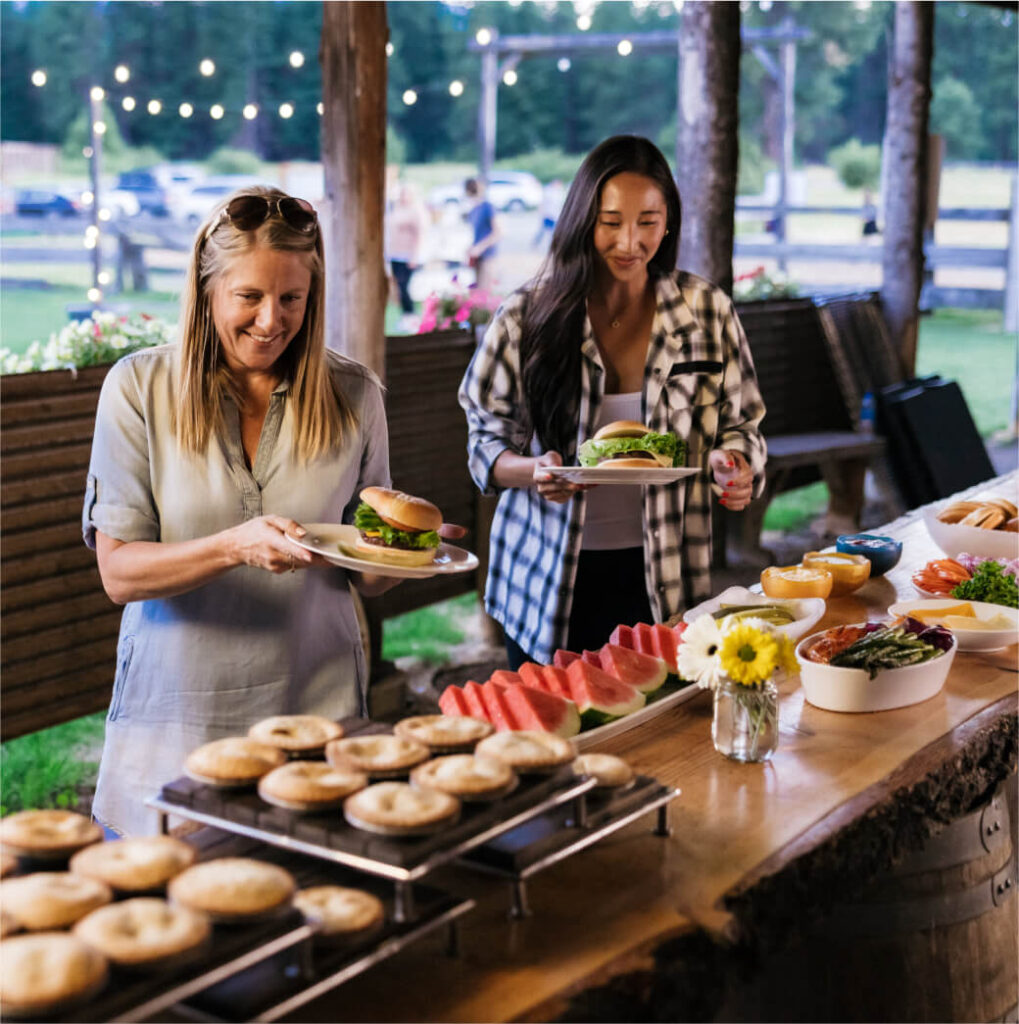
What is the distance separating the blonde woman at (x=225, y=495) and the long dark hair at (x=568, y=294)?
85 centimetres

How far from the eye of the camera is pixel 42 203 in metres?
15.1

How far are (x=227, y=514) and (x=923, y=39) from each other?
7062mm

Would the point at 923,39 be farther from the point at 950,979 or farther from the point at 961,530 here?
the point at 950,979

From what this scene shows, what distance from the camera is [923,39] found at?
8.14m

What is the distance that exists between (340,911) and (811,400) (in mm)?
7265

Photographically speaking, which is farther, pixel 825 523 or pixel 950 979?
pixel 825 523

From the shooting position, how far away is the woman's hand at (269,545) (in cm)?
220

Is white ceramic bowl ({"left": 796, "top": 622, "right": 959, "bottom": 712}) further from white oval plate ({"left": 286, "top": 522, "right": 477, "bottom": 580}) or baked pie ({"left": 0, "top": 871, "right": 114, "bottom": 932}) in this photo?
baked pie ({"left": 0, "top": 871, "right": 114, "bottom": 932})

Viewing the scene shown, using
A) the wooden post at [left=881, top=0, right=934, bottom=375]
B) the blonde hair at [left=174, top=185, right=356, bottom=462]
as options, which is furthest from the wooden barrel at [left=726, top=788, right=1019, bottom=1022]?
the wooden post at [left=881, top=0, right=934, bottom=375]

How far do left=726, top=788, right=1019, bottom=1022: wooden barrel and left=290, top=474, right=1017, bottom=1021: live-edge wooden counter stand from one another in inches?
4.0

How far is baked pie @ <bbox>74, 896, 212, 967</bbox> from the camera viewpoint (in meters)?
1.30

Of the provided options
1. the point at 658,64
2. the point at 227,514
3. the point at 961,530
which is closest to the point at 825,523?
the point at 961,530

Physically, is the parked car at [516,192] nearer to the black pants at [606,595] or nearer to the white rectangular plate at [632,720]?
the black pants at [606,595]

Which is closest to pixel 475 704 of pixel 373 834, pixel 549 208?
pixel 373 834
